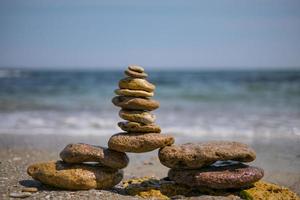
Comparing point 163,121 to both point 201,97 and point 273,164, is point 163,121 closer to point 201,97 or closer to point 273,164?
point 273,164

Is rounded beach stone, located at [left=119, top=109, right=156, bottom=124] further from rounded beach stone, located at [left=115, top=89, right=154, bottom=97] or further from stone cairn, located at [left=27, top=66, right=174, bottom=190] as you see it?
rounded beach stone, located at [left=115, top=89, right=154, bottom=97]

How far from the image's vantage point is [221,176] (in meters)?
6.00

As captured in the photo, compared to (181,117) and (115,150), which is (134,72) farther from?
(181,117)

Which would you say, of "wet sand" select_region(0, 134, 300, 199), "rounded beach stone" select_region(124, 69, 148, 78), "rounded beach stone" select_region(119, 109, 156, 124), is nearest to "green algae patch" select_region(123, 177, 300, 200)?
"wet sand" select_region(0, 134, 300, 199)

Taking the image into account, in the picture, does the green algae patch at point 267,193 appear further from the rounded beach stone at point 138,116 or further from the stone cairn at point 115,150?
the rounded beach stone at point 138,116

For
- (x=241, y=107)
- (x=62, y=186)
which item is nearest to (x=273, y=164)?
(x=62, y=186)

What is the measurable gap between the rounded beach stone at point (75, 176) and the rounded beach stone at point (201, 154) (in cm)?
87

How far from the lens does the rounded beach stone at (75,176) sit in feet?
20.1

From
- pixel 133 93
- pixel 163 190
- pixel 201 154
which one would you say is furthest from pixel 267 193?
pixel 133 93

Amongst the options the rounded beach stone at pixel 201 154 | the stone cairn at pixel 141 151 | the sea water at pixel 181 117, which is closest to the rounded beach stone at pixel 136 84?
the stone cairn at pixel 141 151

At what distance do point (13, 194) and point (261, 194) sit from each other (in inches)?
135

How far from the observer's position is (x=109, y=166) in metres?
6.42

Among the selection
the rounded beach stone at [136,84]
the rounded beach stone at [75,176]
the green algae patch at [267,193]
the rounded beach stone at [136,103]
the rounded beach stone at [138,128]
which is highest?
the rounded beach stone at [136,84]

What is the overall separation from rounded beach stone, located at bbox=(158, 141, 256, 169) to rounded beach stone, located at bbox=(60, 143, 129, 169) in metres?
0.68
